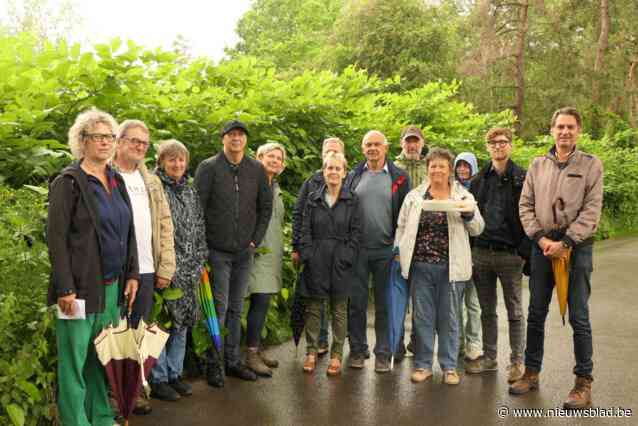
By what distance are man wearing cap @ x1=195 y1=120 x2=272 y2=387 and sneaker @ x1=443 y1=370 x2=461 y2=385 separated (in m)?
1.63

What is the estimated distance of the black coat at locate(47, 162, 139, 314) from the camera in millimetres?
4141

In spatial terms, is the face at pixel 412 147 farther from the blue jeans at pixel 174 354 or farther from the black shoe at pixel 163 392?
the black shoe at pixel 163 392

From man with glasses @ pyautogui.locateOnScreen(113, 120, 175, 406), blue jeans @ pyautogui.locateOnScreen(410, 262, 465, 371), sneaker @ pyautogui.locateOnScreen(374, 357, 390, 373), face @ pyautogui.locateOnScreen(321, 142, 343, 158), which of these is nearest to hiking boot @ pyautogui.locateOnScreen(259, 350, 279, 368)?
sneaker @ pyautogui.locateOnScreen(374, 357, 390, 373)

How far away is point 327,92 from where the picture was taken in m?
9.00

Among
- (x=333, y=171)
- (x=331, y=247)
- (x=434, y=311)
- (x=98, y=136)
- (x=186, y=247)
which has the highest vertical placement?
(x=98, y=136)

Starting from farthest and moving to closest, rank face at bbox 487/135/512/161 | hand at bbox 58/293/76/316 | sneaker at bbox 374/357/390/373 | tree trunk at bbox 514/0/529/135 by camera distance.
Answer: tree trunk at bbox 514/0/529/135 → sneaker at bbox 374/357/390/373 → face at bbox 487/135/512/161 → hand at bbox 58/293/76/316

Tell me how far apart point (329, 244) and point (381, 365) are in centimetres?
119

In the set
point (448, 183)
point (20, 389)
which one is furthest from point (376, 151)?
point (20, 389)

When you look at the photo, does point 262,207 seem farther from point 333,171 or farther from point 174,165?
point 174,165

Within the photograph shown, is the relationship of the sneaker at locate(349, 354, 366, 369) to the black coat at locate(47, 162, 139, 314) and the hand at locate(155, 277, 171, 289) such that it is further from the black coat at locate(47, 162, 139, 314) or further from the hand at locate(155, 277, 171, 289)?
the black coat at locate(47, 162, 139, 314)

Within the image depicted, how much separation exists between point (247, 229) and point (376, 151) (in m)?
1.44

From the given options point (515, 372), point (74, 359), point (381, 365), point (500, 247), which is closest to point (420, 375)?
point (381, 365)

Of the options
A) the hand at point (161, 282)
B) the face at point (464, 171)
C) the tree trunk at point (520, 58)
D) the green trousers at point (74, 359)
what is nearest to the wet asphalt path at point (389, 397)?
the green trousers at point (74, 359)

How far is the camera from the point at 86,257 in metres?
4.24
